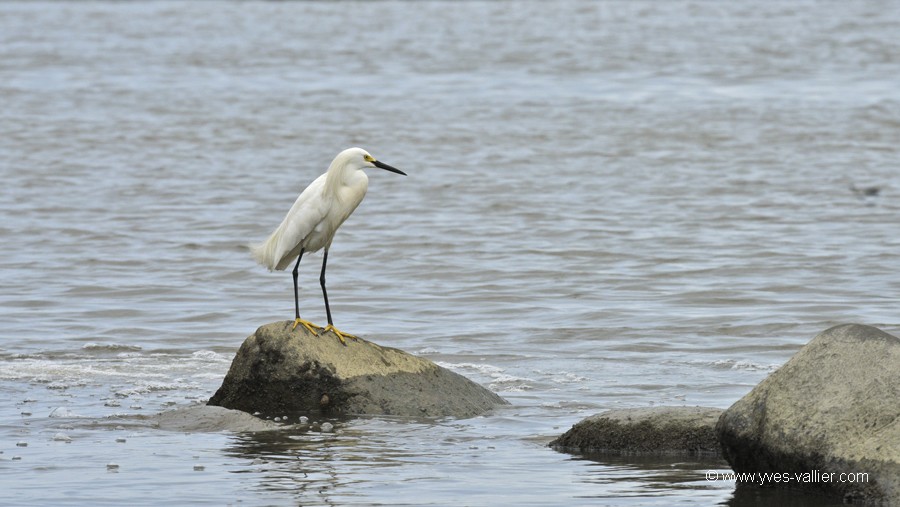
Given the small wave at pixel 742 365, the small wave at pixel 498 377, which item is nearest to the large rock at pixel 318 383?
the small wave at pixel 498 377

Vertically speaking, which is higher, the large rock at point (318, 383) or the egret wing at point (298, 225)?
the egret wing at point (298, 225)

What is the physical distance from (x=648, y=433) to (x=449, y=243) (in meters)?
8.98

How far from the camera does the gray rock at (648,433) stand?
7512mm

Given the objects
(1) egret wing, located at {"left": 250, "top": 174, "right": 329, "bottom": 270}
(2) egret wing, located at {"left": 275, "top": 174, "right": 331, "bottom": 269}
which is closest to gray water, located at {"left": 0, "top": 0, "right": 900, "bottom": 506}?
(1) egret wing, located at {"left": 250, "top": 174, "right": 329, "bottom": 270}

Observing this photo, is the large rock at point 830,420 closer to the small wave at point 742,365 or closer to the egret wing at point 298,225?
the egret wing at point 298,225

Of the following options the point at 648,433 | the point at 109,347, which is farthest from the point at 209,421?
the point at 109,347

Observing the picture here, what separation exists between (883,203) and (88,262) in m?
9.55

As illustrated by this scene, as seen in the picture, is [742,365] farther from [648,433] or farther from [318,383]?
[318,383]

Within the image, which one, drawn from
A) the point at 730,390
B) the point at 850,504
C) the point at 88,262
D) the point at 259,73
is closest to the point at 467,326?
the point at 730,390

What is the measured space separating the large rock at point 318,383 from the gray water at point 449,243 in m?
0.25

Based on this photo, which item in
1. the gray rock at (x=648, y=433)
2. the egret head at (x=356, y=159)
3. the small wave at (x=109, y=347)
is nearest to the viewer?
the gray rock at (x=648, y=433)

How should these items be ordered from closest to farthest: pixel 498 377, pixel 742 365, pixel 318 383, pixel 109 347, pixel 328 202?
pixel 318 383, pixel 328 202, pixel 498 377, pixel 742 365, pixel 109 347

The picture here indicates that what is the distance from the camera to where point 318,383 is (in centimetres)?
858

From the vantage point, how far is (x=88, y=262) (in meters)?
15.3
